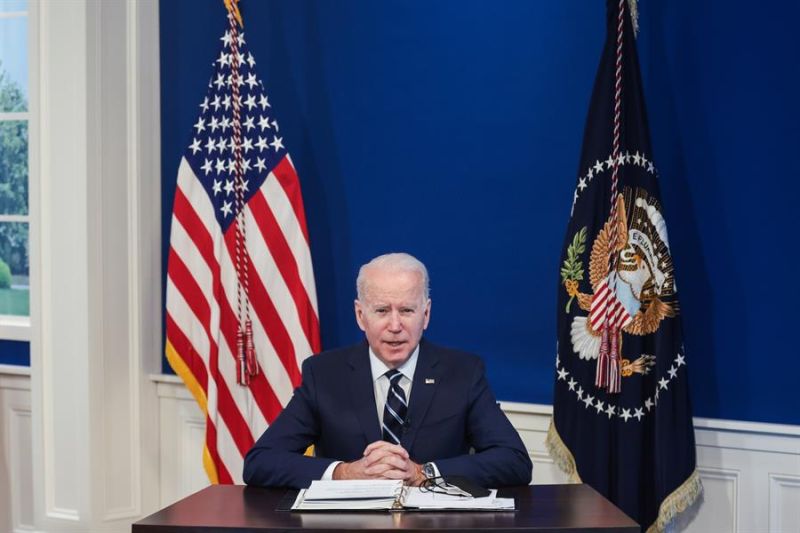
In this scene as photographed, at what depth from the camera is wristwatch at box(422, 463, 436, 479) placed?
2.80 meters

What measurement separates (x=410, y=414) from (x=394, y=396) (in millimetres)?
78

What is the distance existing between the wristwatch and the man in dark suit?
140 mm

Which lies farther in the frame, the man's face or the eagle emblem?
the eagle emblem

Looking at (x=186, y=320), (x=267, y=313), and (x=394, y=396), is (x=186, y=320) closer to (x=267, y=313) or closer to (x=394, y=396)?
(x=267, y=313)

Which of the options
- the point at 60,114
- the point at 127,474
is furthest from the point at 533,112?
the point at 127,474

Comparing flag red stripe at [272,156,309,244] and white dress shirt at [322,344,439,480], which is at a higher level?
flag red stripe at [272,156,309,244]

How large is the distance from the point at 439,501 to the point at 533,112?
2076 millimetres

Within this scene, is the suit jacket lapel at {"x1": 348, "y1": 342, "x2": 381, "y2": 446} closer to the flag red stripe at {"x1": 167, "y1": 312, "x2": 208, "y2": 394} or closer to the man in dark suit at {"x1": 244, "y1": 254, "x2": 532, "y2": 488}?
the man in dark suit at {"x1": 244, "y1": 254, "x2": 532, "y2": 488}

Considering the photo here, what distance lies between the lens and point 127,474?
15.6 feet

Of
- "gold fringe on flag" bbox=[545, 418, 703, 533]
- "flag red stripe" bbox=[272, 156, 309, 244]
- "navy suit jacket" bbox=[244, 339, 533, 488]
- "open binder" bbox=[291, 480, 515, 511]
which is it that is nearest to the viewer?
"open binder" bbox=[291, 480, 515, 511]

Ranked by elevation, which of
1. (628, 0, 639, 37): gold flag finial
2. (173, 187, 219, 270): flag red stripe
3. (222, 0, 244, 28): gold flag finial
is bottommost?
(173, 187, 219, 270): flag red stripe

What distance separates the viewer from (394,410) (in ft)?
10.2

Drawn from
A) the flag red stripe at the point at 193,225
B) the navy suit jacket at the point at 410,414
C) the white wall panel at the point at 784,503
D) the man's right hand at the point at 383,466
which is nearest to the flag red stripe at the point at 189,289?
the flag red stripe at the point at 193,225

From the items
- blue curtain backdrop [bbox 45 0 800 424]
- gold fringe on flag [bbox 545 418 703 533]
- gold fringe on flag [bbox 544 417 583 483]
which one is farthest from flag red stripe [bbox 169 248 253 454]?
gold fringe on flag [bbox 545 418 703 533]
